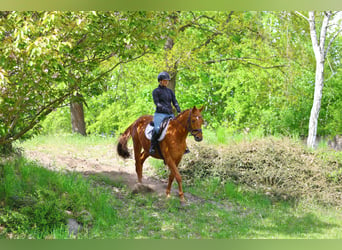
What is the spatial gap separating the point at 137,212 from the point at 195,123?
1958 millimetres

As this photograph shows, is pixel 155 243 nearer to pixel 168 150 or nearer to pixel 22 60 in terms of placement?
pixel 168 150

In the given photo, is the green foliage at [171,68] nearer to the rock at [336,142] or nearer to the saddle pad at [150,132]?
the rock at [336,142]

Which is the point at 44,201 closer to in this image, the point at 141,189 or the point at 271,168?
the point at 141,189

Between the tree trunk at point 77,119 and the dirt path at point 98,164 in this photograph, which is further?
the tree trunk at point 77,119

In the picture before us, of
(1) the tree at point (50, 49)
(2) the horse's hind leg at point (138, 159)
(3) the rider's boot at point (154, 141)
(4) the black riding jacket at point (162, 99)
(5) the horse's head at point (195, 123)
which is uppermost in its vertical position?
(1) the tree at point (50, 49)

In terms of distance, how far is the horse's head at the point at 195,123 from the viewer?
7.92 metres

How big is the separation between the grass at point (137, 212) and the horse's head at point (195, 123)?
5.05ft

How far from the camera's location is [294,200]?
9.97 metres

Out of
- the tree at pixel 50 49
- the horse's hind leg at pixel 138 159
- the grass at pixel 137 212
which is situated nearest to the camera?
the tree at pixel 50 49

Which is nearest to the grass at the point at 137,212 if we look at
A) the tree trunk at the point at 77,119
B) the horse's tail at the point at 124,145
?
the horse's tail at the point at 124,145

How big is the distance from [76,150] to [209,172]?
3.80m

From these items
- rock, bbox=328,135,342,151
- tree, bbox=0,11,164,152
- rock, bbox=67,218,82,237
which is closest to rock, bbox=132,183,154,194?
rock, bbox=67,218,82,237

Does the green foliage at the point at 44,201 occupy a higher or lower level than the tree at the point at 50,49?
lower
